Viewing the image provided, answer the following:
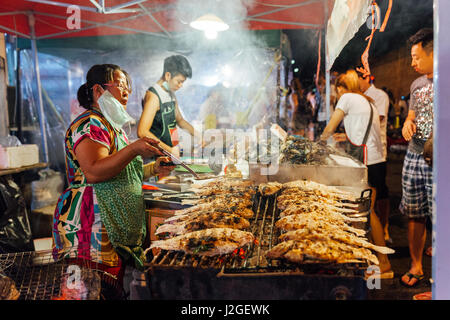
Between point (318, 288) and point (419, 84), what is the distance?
263cm

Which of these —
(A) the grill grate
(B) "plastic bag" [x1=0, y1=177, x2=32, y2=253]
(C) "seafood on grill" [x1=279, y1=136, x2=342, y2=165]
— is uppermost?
(C) "seafood on grill" [x1=279, y1=136, x2=342, y2=165]

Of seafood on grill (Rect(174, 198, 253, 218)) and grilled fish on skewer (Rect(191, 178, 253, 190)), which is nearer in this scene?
seafood on grill (Rect(174, 198, 253, 218))

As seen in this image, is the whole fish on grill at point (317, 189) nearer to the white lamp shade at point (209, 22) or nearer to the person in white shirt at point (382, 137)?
the person in white shirt at point (382, 137)

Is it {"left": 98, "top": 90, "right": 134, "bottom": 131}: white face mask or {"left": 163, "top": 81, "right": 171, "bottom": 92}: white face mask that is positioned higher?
A: {"left": 163, "top": 81, "right": 171, "bottom": 92}: white face mask

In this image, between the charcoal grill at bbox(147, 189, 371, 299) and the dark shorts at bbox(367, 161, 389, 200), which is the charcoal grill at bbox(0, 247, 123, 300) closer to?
the charcoal grill at bbox(147, 189, 371, 299)

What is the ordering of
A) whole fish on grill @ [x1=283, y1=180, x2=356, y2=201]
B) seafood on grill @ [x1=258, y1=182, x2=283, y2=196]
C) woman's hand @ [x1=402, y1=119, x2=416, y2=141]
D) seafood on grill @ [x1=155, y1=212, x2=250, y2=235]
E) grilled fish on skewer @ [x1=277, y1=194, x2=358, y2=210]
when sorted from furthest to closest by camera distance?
woman's hand @ [x1=402, y1=119, x2=416, y2=141]
seafood on grill @ [x1=258, y1=182, x2=283, y2=196]
whole fish on grill @ [x1=283, y1=180, x2=356, y2=201]
grilled fish on skewer @ [x1=277, y1=194, x2=358, y2=210]
seafood on grill @ [x1=155, y1=212, x2=250, y2=235]

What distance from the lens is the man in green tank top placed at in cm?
439

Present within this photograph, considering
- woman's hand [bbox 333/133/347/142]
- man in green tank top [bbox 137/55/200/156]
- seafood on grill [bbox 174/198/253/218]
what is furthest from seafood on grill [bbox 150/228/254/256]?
woman's hand [bbox 333/133/347/142]

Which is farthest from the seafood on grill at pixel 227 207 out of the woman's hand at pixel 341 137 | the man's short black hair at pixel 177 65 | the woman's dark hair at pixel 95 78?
the woman's hand at pixel 341 137

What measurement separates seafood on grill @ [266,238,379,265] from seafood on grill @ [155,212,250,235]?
1.62 feet

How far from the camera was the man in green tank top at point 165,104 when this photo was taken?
A: 14.4 ft

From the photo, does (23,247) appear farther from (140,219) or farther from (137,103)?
(137,103)

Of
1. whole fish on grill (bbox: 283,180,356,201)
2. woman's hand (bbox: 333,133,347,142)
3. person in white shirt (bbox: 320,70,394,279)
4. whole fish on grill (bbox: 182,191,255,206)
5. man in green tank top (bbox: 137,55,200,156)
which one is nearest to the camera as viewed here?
whole fish on grill (bbox: 182,191,255,206)

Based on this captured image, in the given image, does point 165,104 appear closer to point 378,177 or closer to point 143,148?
point 143,148
